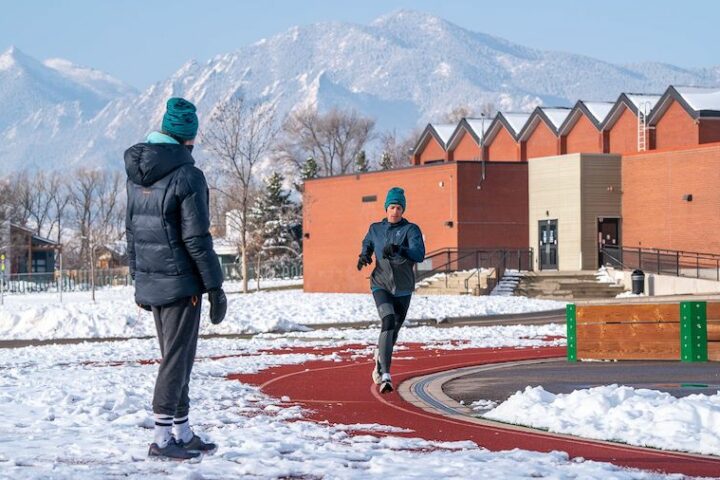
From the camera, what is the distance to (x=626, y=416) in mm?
9781

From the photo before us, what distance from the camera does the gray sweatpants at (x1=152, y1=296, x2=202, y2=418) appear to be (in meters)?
8.21

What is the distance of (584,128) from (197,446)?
62.5 metres

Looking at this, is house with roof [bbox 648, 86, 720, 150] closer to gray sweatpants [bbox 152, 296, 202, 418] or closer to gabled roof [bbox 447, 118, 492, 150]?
gabled roof [bbox 447, 118, 492, 150]

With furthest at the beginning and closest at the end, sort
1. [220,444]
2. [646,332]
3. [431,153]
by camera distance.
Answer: [431,153] < [646,332] < [220,444]

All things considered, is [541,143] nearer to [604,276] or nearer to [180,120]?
[604,276]

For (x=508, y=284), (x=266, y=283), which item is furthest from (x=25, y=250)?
(x=508, y=284)

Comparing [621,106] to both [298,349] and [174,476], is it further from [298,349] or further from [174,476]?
[174,476]

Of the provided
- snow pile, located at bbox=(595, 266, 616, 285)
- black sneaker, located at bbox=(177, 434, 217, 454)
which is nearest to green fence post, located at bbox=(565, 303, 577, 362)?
black sneaker, located at bbox=(177, 434, 217, 454)

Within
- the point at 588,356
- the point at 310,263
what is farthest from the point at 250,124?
the point at 588,356

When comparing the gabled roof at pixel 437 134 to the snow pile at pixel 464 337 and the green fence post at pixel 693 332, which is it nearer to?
the snow pile at pixel 464 337

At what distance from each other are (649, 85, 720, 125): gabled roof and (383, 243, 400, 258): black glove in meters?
50.7

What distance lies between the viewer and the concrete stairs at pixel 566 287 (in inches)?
1961

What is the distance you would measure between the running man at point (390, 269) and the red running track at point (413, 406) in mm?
595

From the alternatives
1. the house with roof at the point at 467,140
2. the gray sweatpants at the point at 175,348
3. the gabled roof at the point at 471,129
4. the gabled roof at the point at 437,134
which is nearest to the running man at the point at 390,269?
the gray sweatpants at the point at 175,348
